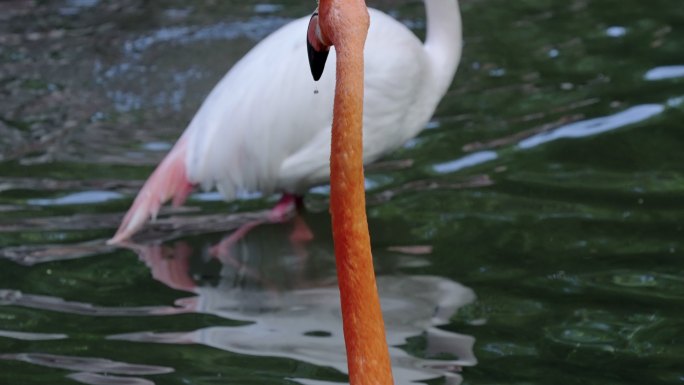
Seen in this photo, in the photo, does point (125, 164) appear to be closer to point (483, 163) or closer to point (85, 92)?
point (85, 92)

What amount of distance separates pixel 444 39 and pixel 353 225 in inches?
110

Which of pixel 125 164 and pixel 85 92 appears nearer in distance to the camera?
pixel 125 164

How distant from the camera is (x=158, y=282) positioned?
160 inches

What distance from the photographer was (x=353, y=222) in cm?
193

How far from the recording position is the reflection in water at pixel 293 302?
11.1 ft

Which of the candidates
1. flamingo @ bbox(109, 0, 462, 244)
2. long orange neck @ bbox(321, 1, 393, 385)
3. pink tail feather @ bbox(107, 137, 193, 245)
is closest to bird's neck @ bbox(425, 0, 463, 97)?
flamingo @ bbox(109, 0, 462, 244)

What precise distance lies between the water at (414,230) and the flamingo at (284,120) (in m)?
0.23

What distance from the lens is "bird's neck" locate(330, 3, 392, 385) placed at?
1.90 meters

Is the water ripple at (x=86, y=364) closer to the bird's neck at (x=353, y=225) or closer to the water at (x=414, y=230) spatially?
the water at (x=414, y=230)

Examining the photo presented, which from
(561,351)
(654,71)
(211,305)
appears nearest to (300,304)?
(211,305)

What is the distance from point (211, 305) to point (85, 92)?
271 centimetres

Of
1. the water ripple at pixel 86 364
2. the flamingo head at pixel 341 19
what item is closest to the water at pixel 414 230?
the water ripple at pixel 86 364

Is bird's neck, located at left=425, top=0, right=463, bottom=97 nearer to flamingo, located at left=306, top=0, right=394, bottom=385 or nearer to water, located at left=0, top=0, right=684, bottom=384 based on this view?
water, located at left=0, top=0, right=684, bottom=384

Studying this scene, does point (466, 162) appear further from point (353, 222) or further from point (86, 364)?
point (353, 222)
